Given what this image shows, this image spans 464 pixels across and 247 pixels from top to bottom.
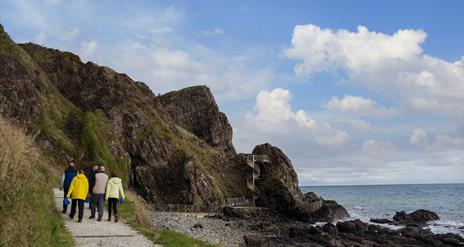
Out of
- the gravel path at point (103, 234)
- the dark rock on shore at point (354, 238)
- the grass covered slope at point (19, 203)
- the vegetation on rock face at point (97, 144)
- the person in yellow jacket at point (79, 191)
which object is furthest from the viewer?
the vegetation on rock face at point (97, 144)

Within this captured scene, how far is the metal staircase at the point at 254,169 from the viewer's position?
3223 inches

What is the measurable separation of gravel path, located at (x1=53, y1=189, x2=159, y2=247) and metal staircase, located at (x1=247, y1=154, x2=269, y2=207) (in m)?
62.8

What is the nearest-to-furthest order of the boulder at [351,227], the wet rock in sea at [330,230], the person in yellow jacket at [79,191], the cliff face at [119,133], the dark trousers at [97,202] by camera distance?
the person in yellow jacket at [79,191] → the dark trousers at [97,202] → the wet rock in sea at [330,230] → the boulder at [351,227] → the cliff face at [119,133]

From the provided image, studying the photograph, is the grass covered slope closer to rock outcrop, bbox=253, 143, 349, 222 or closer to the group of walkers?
the group of walkers

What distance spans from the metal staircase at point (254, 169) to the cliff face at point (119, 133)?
3.68ft

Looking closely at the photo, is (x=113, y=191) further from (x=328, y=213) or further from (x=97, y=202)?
(x=328, y=213)

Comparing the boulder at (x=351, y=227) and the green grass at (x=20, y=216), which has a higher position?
the green grass at (x=20, y=216)

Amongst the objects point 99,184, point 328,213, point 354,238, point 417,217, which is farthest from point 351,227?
point 99,184

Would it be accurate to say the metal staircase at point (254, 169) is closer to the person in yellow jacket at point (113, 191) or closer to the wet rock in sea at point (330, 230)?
the wet rock in sea at point (330, 230)

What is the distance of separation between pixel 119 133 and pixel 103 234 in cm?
5905

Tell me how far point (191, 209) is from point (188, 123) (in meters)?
36.5

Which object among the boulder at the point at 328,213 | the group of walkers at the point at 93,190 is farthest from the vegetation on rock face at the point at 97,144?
the group of walkers at the point at 93,190

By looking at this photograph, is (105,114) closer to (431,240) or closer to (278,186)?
(278,186)

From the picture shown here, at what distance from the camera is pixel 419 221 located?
241ft
